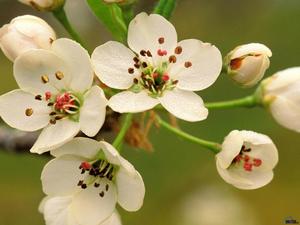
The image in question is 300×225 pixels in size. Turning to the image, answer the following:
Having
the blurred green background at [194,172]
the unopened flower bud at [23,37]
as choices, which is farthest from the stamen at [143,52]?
the blurred green background at [194,172]

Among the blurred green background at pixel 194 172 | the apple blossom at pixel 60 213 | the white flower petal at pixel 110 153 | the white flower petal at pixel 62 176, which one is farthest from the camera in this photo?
the blurred green background at pixel 194 172

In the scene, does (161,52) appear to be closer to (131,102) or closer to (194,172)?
(131,102)

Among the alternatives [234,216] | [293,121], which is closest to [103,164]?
[293,121]

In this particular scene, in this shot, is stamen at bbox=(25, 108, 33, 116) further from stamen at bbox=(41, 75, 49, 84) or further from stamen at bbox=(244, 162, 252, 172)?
stamen at bbox=(244, 162, 252, 172)

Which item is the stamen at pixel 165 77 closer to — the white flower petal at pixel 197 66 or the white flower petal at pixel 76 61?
the white flower petal at pixel 197 66

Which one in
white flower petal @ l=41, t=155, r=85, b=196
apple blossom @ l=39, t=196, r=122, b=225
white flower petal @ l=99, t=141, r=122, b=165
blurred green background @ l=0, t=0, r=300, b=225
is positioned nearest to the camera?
white flower petal @ l=99, t=141, r=122, b=165

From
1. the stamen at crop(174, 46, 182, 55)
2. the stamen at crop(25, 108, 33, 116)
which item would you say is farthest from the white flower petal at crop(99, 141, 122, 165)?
the stamen at crop(174, 46, 182, 55)

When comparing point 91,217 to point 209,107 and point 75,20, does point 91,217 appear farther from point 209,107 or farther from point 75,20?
point 75,20
